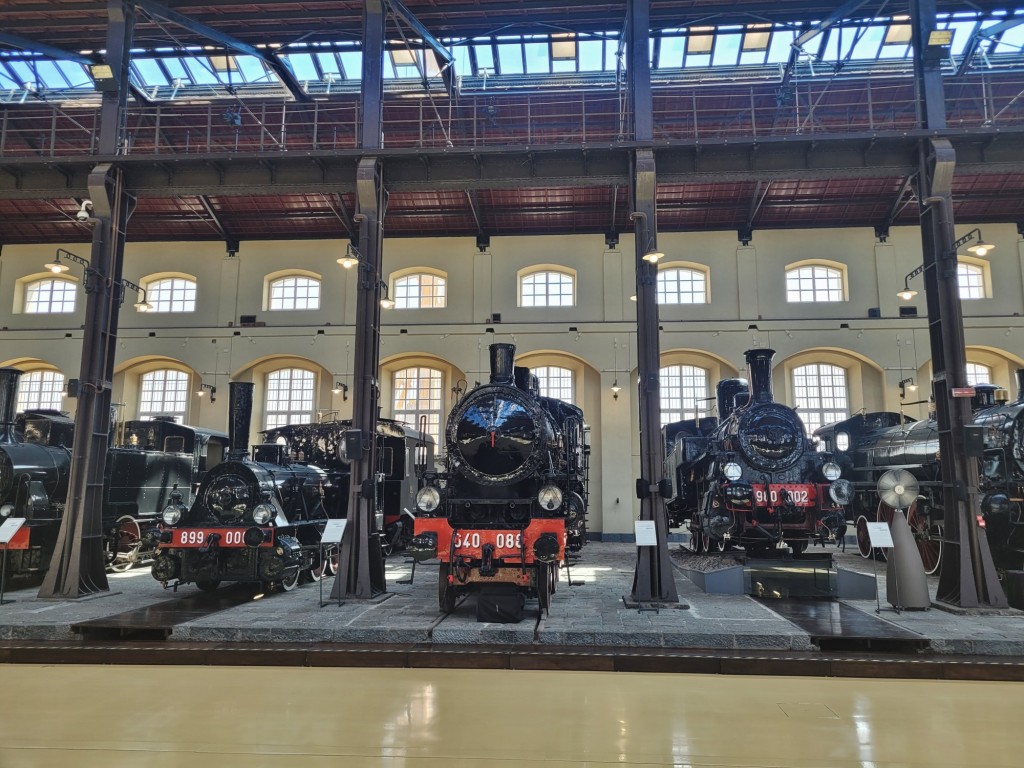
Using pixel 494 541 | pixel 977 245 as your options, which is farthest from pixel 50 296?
pixel 977 245

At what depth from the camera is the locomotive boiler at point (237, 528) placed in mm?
8266

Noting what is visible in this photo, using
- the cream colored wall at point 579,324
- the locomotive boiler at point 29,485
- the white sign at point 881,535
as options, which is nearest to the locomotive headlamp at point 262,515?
the locomotive boiler at point 29,485

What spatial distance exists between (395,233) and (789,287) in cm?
1085

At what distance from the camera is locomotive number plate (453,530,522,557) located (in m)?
6.93

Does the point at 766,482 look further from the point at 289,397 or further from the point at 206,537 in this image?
the point at 289,397

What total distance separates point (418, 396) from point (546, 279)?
192 inches

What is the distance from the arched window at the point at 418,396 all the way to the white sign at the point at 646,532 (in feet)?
37.4

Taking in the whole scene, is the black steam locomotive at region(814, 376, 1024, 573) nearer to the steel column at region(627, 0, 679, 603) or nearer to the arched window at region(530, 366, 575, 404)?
the steel column at region(627, 0, 679, 603)

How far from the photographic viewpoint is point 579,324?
58.0 feet

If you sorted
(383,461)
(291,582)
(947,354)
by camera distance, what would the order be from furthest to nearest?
1. (383,461)
2. (291,582)
3. (947,354)

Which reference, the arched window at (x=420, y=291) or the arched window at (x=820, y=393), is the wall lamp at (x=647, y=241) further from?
the arched window at (x=820, y=393)

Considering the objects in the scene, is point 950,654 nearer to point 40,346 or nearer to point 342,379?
point 342,379

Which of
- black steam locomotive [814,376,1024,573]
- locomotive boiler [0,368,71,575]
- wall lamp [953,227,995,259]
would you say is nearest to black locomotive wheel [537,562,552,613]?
black steam locomotive [814,376,1024,573]

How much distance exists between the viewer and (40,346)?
18.2 metres
